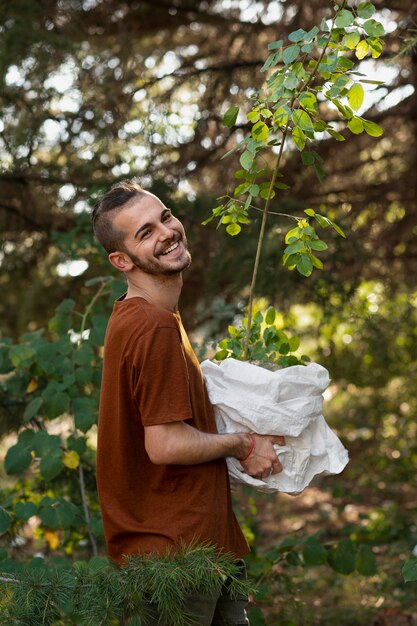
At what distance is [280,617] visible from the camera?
3.61 m

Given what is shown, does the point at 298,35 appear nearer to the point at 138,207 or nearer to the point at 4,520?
the point at 138,207

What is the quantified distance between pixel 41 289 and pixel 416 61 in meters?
2.67

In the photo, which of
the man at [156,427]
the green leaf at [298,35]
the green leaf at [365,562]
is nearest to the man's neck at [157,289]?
the man at [156,427]

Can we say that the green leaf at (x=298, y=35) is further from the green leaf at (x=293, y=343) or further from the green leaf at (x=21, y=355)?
the green leaf at (x=21, y=355)

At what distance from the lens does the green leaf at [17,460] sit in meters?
3.14

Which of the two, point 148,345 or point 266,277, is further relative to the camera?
point 266,277

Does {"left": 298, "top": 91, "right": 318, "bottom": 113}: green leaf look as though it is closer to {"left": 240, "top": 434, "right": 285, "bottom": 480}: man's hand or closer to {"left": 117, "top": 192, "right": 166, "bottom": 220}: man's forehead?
{"left": 117, "top": 192, "right": 166, "bottom": 220}: man's forehead

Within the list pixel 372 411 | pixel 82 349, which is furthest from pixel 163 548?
pixel 372 411

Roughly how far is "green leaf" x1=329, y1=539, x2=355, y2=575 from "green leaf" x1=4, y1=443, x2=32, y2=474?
127 centimetres

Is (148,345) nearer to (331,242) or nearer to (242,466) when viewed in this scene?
(242,466)

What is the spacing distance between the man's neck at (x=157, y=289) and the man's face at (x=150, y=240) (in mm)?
20

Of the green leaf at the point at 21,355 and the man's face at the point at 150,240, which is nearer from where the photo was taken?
the man's face at the point at 150,240

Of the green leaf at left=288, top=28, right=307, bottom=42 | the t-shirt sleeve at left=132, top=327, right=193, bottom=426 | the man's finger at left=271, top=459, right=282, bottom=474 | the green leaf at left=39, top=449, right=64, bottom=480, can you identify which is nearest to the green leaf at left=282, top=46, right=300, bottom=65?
the green leaf at left=288, top=28, right=307, bottom=42

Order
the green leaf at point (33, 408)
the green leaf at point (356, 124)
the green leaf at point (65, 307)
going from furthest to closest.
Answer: the green leaf at point (65, 307), the green leaf at point (33, 408), the green leaf at point (356, 124)
